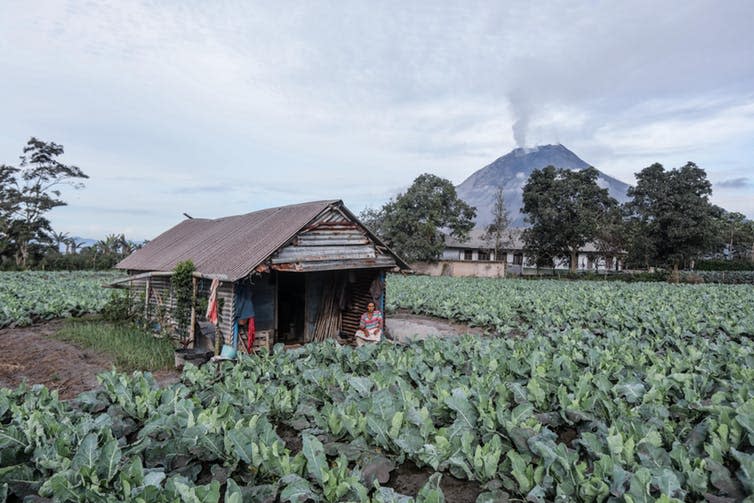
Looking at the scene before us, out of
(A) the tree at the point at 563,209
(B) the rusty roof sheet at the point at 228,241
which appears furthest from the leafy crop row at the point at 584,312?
(A) the tree at the point at 563,209

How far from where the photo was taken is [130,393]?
4918 mm

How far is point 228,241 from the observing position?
12.6m

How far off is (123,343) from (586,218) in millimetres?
36574

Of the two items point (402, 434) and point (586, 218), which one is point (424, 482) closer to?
point (402, 434)

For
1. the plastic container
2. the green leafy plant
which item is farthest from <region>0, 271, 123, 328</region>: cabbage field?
the plastic container

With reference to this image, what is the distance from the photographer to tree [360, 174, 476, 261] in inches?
1559

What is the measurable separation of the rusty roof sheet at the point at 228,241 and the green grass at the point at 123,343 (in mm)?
2084

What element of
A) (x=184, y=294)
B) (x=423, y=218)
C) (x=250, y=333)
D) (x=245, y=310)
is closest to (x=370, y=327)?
(x=250, y=333)

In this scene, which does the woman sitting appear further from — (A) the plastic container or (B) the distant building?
(B) the distant building

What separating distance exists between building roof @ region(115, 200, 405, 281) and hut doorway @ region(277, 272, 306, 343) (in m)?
2.05

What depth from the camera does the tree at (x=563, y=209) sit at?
38375mm

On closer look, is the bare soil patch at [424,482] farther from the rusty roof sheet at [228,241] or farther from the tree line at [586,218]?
the tree line at [586,218]

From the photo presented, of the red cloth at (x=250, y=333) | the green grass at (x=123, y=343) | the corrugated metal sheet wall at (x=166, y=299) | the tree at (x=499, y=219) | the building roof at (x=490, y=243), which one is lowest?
the green grass at (x=123, y=343)

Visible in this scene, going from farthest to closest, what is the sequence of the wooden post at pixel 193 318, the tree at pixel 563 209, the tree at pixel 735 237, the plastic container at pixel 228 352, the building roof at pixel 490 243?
the tree at pixel 735 237 → the building roof at pixel 490 243 → the tree at pixel 563 209 → the wooden post at pixel 193 318 → the plastic container at pixel 228 352
